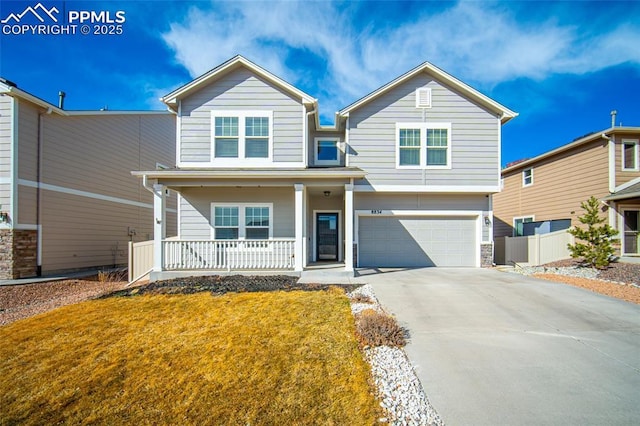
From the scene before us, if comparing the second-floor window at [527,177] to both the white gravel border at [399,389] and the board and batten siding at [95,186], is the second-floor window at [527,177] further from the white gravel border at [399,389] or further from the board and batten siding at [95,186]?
the board and batten siding at [95,186]

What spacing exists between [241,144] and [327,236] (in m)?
5.03

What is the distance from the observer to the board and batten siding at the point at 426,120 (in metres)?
10.5

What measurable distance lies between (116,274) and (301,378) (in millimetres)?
10815

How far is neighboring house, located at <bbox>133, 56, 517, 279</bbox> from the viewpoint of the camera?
9.85 m

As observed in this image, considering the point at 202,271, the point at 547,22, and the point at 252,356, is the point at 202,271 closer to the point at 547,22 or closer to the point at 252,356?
the point at 252,356

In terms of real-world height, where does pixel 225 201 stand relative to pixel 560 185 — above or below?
below

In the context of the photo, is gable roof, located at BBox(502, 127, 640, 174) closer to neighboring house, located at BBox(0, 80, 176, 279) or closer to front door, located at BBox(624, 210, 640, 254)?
front door, located at BBox(624, 210, 640, 254)

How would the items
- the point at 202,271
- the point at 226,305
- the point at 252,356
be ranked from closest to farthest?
the point at 252,356 → the point at 226,305 → the point at 202,271

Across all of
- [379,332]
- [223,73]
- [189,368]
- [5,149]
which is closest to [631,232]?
[379,332]

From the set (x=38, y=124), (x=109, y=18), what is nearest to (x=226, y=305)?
(x=109, y=18)

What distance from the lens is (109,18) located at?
29.5 ft

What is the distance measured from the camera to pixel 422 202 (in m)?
10.7

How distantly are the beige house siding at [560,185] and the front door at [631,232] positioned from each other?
1.40 metres

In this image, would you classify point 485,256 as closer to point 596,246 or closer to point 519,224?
point 596,246
